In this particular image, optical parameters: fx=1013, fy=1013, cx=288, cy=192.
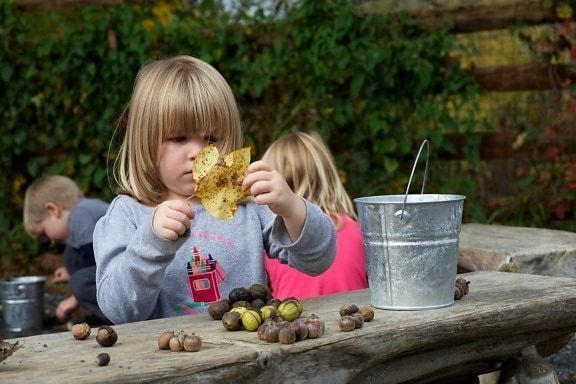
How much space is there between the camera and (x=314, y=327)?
6.95 ft

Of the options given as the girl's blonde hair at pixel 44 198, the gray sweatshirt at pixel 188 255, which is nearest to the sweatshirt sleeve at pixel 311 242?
the gray sweatshirt at pixel 188 255

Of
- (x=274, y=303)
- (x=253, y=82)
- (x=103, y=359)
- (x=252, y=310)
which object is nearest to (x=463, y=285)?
(x=274, y=303)

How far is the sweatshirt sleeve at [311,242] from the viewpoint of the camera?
2.69m

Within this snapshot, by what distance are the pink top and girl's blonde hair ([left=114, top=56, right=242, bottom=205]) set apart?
27.9 inches

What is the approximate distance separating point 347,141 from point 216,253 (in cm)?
381

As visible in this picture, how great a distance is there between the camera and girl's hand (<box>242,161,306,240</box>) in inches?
97.4

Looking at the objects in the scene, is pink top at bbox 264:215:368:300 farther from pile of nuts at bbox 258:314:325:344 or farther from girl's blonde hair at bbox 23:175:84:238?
girl's blonde hair at bbox 23:175:84:238

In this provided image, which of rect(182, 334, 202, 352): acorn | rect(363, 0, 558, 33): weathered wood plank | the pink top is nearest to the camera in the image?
rect(182, 334, 202, 352): acorn

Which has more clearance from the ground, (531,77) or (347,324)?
(531,77)

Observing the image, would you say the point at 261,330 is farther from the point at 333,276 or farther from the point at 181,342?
the point at 333,276

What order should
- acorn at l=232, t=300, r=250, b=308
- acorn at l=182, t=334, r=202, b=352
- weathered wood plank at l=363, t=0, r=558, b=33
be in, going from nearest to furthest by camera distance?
acorn at l=182, t=334, r=202, b=352 → acorn at l=232, t=300, r=250, b=308 → weathered wood plank at l=363, t=0, r=558, b=33

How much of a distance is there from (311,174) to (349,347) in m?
1.97

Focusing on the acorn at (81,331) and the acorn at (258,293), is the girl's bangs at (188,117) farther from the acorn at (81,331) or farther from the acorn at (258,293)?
the acorn at (81,331)

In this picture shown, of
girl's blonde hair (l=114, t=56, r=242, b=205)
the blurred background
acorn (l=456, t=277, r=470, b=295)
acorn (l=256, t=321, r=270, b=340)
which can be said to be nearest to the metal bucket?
the blurred background
